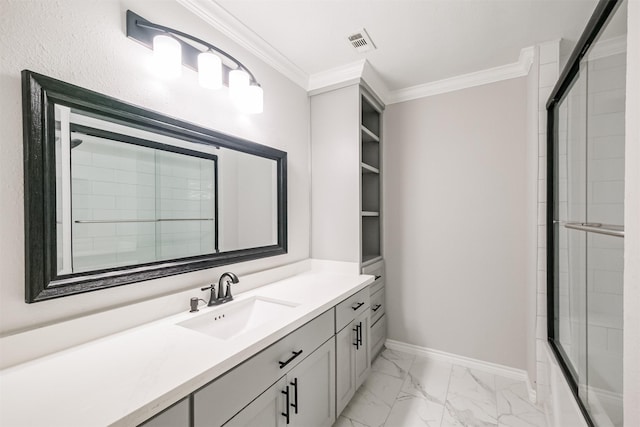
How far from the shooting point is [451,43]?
74.1 inches

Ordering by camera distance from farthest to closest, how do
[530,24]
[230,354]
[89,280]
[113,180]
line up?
[530,24], [113,180], [89,280], [230,354]

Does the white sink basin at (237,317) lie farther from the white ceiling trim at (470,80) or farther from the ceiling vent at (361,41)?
the white ceiling trim at (470,80)

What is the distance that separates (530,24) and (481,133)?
30.1 inches

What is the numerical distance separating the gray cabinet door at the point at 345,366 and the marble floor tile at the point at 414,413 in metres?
0.32

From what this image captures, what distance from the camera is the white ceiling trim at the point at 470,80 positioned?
2053 millimetres

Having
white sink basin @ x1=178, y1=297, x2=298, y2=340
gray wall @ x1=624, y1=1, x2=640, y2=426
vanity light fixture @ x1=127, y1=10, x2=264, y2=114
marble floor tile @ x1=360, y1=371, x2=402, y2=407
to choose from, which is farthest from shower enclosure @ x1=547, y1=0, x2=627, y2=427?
vanity light fixture @ x1=127, y1=10, x2=264, y2=114

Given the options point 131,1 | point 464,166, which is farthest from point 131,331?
point 464,166

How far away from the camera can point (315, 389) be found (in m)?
1.38

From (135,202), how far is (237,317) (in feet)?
2.42

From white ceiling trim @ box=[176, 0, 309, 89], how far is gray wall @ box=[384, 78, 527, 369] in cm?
106

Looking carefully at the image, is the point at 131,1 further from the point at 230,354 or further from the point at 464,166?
the point at 464,166

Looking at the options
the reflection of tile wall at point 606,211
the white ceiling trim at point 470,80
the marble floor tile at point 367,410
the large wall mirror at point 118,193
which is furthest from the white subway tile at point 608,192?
the large wall mirror at point 118,193

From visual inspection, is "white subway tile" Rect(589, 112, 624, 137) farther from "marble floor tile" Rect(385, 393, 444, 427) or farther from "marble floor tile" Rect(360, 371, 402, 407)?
"marble floor tile" Rect(360, 371, 402, 407)

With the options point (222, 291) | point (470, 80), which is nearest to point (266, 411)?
point (222, 291)
